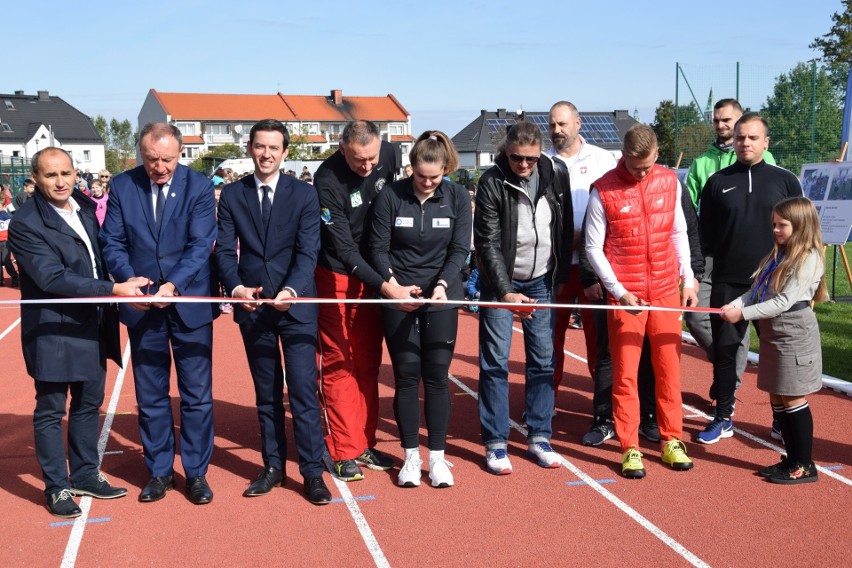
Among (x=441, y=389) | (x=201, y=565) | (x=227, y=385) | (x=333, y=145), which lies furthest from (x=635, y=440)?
(x=333, y=145)

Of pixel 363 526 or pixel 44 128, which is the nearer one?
pixel 363 526

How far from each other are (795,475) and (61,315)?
4.31 metres

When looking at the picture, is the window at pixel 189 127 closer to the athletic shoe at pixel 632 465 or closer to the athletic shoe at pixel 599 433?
the athletic shoe at pixel 599 433

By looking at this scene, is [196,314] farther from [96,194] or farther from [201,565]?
[96,194]

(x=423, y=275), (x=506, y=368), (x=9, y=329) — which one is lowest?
(x=9, y=329)

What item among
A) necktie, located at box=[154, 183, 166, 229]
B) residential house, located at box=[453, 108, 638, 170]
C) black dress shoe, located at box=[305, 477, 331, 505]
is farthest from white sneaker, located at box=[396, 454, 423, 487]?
residential house, located at box=[453, 108, 638, 170]

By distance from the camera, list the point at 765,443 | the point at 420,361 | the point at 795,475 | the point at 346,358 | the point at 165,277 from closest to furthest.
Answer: the point at 165,277, the point at 795,475, the point at 420,361, the point at 346,358, the point at 765,443

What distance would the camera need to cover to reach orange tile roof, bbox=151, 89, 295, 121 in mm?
88438

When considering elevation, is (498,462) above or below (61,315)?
below

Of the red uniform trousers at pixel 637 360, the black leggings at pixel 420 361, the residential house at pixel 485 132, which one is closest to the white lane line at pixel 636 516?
the red uniform trousers at pixel 637 360

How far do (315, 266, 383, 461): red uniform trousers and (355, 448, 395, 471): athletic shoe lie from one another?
7 centimetres

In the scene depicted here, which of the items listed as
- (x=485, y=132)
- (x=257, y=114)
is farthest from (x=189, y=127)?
(x=485, y=132)

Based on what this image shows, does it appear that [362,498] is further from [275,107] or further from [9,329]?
[275,107]

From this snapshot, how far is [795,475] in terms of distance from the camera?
4875mm
